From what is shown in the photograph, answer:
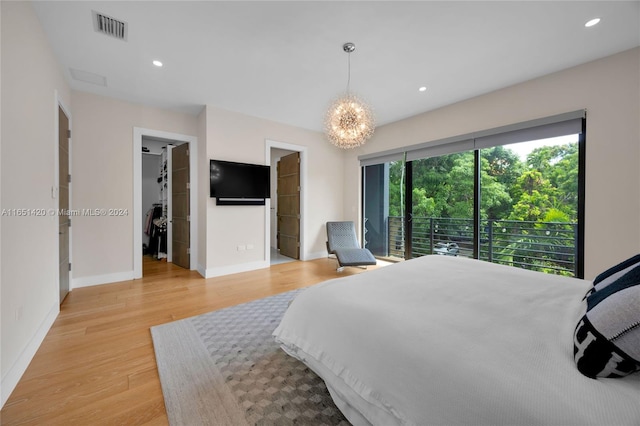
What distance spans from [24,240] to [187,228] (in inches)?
101

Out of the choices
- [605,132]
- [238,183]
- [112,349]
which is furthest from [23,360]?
[605,132]

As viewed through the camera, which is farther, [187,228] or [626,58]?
[187,228]

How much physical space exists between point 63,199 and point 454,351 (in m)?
4.22

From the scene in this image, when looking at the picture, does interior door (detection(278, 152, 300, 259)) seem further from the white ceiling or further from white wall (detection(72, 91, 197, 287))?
white wall (detection(72, 91, 197, 287))

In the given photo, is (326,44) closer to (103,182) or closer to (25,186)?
(25,186)

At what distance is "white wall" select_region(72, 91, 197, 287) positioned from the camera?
3.46 m

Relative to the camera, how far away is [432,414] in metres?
0.86

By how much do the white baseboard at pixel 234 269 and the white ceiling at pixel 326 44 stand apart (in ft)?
8.69

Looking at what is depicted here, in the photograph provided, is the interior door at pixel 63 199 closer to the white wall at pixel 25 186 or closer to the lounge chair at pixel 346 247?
the white wall at pixel 25 186

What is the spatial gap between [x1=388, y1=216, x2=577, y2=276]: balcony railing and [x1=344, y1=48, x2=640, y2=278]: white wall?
16.0 inches

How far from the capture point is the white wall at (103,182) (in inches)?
136

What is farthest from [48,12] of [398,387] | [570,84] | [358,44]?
[570,84]

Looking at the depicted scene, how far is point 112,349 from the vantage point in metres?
2.02

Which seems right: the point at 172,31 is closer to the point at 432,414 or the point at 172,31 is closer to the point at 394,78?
the point at 394,78
